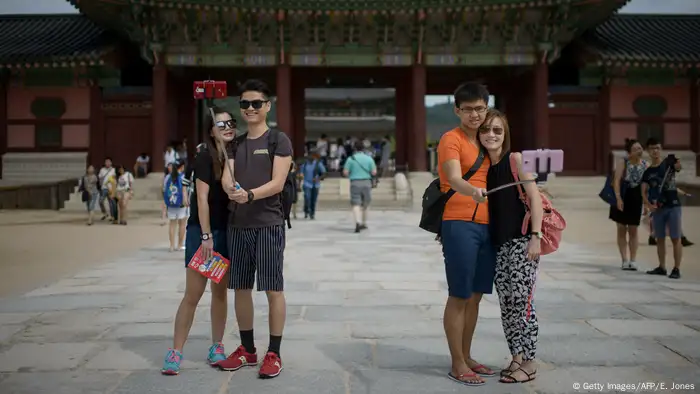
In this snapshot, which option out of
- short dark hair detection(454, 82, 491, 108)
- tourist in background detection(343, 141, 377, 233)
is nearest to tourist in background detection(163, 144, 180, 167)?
tourist in background detection(343, 141, 377, 233)

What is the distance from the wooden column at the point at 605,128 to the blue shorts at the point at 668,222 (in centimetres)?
1362

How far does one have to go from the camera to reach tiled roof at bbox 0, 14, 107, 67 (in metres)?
18.0

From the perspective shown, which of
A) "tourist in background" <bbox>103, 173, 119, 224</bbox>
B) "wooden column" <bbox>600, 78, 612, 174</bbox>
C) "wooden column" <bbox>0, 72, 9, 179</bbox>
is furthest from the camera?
"wooden column" <bbox>600, 78, 612, 174</bbox>

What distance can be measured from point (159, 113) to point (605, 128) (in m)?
13.9

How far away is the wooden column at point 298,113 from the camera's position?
20.7 m

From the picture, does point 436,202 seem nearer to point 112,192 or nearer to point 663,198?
point 663,198

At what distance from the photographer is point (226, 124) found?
11.3 ft

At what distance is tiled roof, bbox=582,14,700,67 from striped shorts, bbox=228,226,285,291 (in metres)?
17.0

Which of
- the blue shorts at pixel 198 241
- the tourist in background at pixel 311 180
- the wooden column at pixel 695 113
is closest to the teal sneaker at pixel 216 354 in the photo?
the blue shorts at pixel 198 241

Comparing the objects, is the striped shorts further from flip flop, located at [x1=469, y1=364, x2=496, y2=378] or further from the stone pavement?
flip flop, located at [x1=469, y1=364, x2=496, y2=378]

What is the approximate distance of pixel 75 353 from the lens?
3.85 m

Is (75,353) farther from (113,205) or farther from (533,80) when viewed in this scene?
(533,80)

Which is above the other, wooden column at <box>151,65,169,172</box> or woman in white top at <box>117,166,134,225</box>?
wooden column at <box>151,65,169,172</box>

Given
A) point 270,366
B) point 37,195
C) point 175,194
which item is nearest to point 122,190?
point 175,194
